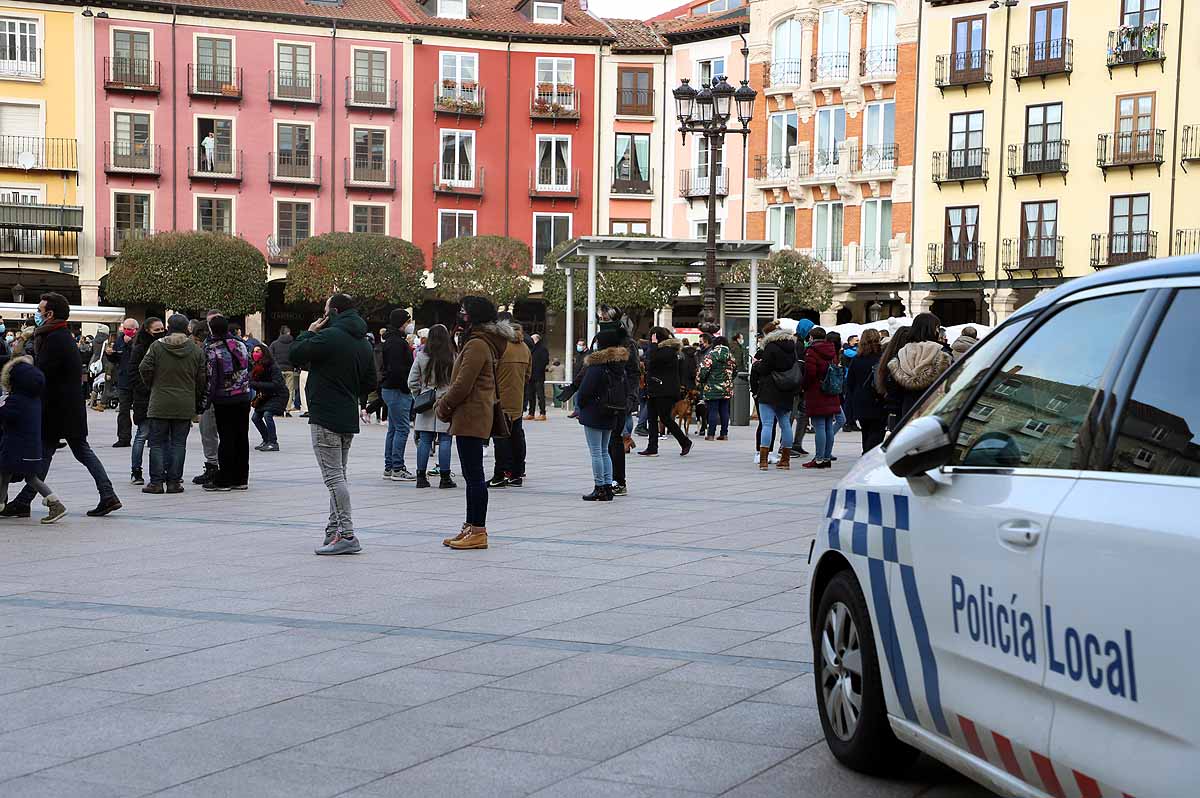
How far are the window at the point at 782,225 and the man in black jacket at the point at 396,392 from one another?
128ft

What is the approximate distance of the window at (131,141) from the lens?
177 feet

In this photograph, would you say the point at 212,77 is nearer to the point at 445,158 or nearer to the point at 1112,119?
the point at 445,158

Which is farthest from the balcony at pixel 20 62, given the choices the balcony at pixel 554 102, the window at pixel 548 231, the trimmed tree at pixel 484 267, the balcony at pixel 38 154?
the window at pixel 548 231

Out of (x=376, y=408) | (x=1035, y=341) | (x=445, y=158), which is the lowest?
(x=376, y=408)

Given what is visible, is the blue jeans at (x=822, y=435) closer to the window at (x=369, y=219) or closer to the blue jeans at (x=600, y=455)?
the blue jeans at (x=600, y=455)

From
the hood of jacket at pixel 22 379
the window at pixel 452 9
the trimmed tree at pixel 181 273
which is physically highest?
the window at pixel 452 9

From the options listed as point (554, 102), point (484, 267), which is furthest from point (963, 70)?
point (484, 267)

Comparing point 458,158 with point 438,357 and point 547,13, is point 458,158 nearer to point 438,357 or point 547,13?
point 547,13

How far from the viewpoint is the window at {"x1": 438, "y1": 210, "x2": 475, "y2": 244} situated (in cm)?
5816

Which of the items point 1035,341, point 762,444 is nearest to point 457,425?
point 1035,341

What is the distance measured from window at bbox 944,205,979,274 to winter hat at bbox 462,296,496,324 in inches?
1603

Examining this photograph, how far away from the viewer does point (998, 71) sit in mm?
48875

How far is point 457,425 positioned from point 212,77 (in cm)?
4765

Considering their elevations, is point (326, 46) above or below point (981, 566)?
above
